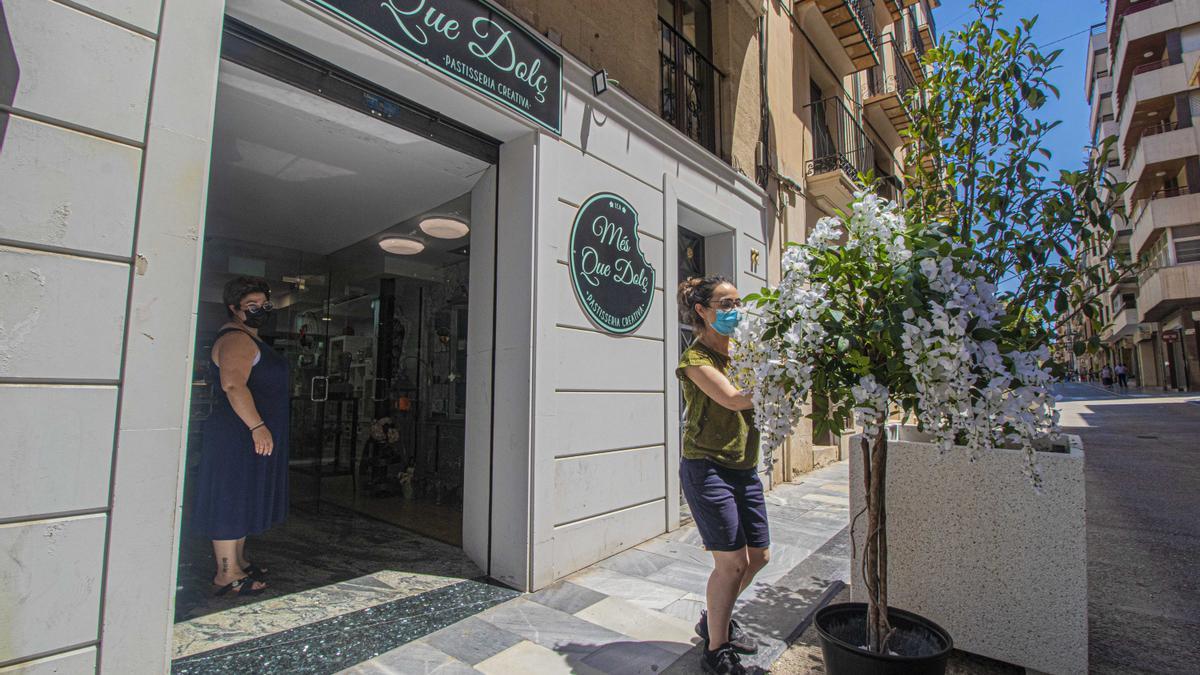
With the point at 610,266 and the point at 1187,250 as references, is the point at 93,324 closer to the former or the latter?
the point at 610,266

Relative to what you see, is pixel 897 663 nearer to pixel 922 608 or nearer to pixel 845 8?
pixel 922 608

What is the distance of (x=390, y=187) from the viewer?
473 centimetres

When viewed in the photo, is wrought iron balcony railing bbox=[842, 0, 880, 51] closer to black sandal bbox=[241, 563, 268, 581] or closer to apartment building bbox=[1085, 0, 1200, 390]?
black sandal bbox=[241, 563, 268, 581]

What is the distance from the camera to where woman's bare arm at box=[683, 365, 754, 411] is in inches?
90.9

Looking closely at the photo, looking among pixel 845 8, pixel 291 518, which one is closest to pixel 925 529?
pixel 291 518

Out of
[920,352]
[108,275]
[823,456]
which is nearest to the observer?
[920,352]

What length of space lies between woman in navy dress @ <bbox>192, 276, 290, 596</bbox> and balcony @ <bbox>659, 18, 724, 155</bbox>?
4042mm

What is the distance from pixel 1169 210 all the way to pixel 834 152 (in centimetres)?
2613

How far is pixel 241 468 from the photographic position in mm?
3469

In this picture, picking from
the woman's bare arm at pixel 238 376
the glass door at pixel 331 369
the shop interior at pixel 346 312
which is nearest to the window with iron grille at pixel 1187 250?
the shop interior at pixel 346 312

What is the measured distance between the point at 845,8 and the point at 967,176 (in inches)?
291

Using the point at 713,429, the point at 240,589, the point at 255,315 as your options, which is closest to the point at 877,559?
the point at 713,429

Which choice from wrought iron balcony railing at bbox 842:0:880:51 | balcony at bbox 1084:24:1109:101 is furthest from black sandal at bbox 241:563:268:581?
balcony at bbox 1084:24:1109:101

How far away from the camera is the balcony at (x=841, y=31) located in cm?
861
